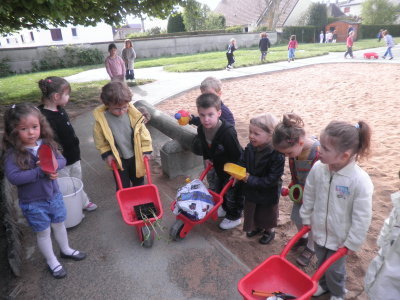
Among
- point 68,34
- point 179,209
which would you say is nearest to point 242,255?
point 179,209

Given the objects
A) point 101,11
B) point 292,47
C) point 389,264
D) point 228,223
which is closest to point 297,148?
point 389,264

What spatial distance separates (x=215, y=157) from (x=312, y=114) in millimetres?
5015

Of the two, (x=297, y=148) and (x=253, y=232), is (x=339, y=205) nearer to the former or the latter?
(x=297, y=148)

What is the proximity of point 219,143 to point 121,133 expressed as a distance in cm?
108

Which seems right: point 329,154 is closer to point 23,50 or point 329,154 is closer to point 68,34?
point 23,50

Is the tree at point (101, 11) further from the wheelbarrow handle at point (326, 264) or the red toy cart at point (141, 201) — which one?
the wheelbarrow handle at point (326, 264)

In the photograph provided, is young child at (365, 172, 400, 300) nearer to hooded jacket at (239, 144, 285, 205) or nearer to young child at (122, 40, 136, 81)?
hooded jacket at (239, 144, 285, 205)

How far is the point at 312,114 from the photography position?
24.4 ft

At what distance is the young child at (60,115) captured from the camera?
321 centimetres

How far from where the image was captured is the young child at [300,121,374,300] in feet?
6.65

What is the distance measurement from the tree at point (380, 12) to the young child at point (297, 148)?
Result: 51.4 m

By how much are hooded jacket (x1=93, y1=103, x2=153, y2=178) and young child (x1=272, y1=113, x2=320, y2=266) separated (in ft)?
4.97

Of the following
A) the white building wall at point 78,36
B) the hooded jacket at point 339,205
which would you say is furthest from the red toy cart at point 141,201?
the white building wall at point 78,36

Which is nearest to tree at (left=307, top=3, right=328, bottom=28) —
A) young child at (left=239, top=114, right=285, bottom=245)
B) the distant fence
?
the distant fence
